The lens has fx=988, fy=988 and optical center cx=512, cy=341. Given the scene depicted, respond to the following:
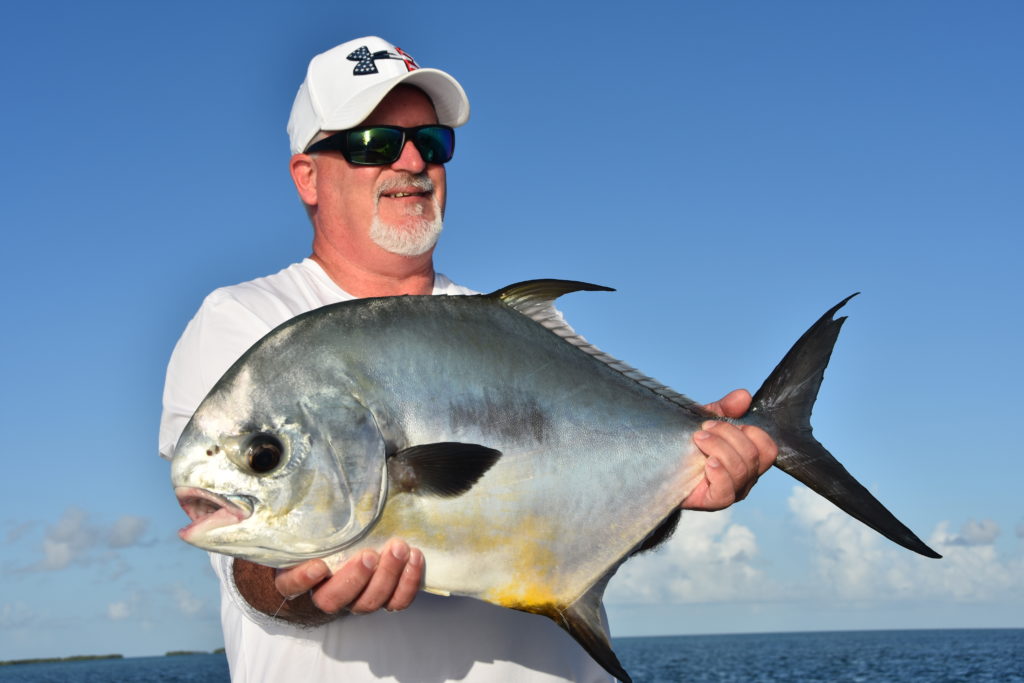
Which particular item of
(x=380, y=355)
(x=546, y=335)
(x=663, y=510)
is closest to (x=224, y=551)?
(x=380, y=355)

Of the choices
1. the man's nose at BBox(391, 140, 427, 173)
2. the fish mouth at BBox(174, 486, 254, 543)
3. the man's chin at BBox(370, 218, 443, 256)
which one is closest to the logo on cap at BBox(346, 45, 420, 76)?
the man's nose at BBox(391, 140, 427, 173)

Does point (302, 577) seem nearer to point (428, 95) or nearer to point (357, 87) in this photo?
point (357, 87)

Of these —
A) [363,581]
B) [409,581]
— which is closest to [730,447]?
[409,581]

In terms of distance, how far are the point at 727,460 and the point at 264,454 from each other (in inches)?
61.4

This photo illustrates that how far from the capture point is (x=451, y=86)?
448cm

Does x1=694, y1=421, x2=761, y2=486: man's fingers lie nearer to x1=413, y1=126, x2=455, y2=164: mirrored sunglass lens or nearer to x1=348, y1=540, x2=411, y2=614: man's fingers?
x1=348, y1=540, x2=411, y2=614: man's fingers

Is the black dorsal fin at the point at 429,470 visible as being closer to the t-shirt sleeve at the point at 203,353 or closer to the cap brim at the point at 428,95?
the t-shirt sleeve at the point at 203,353

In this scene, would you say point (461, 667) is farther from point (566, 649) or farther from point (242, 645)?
point (242, 645)

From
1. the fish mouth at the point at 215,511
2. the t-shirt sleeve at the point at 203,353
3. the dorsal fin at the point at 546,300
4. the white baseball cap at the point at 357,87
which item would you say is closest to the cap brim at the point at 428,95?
the white baseball cap at the point at 357,87

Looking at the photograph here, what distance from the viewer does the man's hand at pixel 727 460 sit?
3.38 meters

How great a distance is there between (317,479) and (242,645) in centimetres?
122

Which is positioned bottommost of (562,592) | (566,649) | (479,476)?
(566,649)

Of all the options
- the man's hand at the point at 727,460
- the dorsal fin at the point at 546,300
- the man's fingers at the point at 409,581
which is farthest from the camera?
the man's hand at the point at 727,460

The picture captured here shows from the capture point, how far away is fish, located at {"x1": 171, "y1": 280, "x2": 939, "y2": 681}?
108 inches
